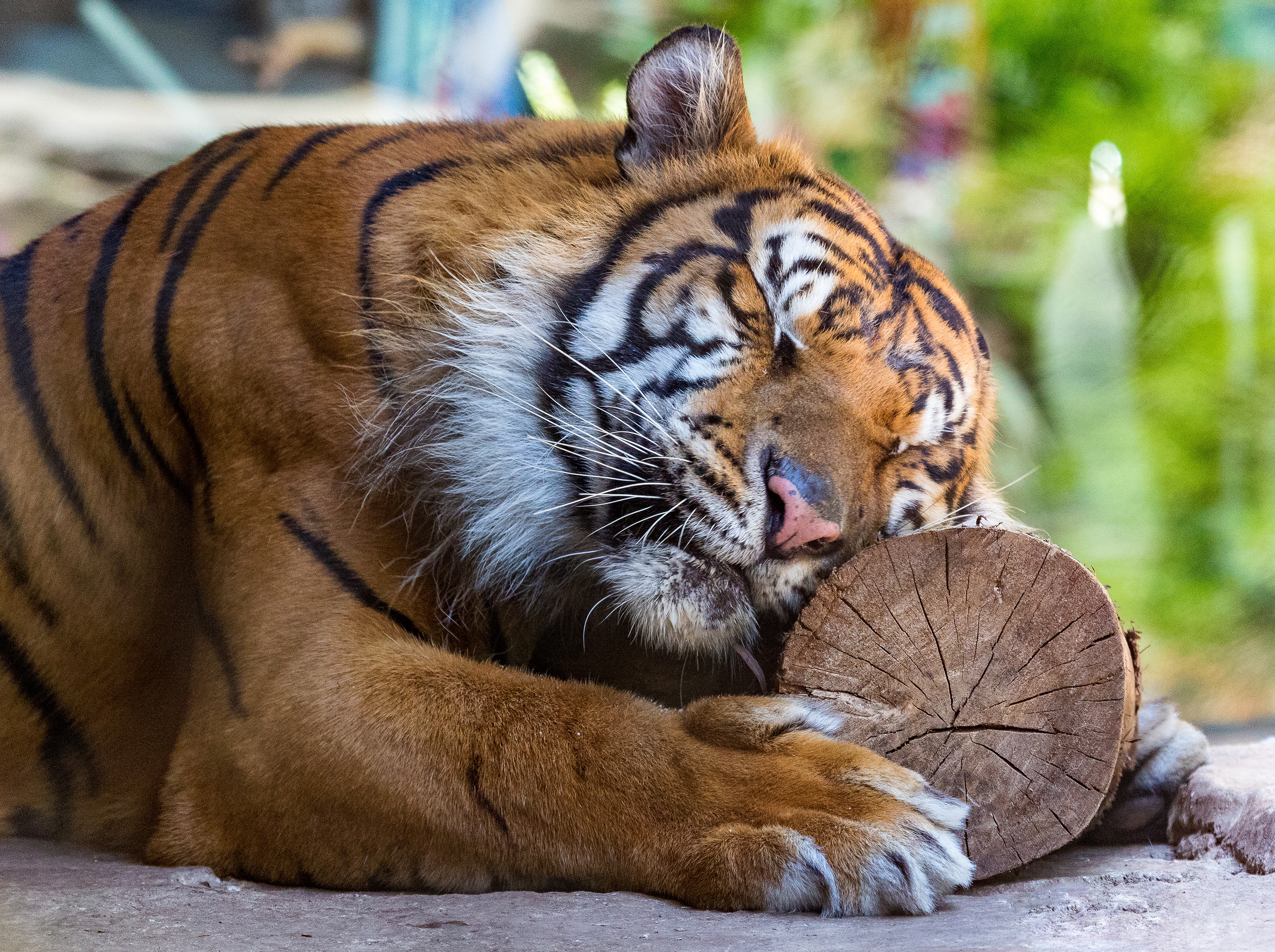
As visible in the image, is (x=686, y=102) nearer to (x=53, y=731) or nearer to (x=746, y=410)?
(x=746, y=410)

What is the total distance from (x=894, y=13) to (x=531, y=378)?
8.90 ft

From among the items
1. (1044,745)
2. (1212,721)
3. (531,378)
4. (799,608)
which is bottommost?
(1212,721)

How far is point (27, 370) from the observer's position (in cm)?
128

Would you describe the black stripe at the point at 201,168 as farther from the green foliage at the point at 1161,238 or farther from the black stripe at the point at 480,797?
the green foliage at the point at 1161,238

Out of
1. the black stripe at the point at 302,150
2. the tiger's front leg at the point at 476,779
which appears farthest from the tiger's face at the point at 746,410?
the black stripe at the point at 302,150

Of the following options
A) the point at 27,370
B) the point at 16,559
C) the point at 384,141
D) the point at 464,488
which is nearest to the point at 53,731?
the point at 16,559

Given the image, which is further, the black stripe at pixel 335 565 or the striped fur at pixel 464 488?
the black stripe at pixel 335 565

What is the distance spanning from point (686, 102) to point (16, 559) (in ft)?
3.50

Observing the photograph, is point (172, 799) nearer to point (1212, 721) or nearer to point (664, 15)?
point (664, 15)

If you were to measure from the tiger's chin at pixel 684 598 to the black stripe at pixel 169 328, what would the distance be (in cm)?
56

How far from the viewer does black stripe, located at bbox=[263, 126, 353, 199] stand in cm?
144

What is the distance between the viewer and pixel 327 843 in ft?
3.96

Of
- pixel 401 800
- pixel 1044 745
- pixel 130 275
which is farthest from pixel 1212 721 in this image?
pixel 130 275

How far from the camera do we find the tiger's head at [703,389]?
1.30m
